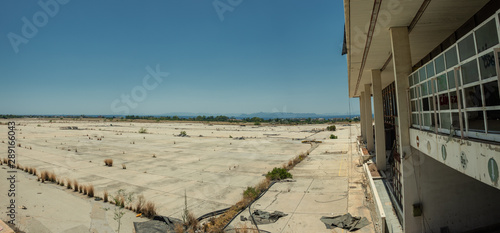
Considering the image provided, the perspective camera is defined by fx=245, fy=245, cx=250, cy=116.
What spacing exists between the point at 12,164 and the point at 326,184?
23.8 metres

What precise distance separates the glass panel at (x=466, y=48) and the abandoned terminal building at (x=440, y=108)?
17mm

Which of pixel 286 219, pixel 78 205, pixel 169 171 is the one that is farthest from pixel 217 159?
pixel 286 219

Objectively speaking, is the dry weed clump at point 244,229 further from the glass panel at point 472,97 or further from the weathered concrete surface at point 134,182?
the glass panel at point 472,97

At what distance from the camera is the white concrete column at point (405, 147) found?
6.99m

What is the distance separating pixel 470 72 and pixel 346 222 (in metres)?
6.56

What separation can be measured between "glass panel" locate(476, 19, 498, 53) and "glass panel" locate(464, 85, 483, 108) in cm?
79

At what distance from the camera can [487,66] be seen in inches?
141

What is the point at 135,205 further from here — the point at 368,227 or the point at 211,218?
the point at 368,227

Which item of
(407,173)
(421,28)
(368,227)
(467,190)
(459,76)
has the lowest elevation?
(368,227)

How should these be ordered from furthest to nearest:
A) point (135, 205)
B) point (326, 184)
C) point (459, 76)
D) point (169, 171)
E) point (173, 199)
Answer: point (169, 171), point (326, 184), point (173, 199), point (135, 205), point (459, 76)

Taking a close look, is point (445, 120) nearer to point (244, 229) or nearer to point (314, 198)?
point (244, 229)

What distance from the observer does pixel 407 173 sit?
710 cm

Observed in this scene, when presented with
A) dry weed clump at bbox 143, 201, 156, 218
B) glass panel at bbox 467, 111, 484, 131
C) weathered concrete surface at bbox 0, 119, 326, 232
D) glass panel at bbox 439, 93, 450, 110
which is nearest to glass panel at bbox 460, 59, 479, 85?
glass panel at bbox 467, 111, 484, 131

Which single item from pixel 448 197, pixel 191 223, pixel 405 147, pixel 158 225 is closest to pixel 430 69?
pixel 405 147
